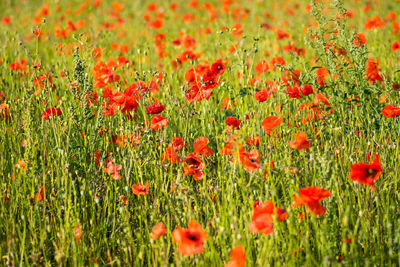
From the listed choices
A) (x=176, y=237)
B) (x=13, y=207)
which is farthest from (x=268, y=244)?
(x=13, y=207)

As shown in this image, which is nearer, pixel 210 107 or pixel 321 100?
pixel 321 100

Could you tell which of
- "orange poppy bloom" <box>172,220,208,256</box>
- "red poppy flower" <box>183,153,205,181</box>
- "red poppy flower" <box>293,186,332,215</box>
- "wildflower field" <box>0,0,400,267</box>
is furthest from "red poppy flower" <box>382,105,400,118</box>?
"orange poppy bloom" <box>172,220,208,256</box>

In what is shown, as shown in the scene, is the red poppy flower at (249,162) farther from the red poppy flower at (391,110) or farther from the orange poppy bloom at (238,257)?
the red poppy flower at (391,110)

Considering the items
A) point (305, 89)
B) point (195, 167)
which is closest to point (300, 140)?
point (195, 167)

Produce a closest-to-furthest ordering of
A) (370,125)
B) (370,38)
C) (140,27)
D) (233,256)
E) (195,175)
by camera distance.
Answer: (233,256) < (195,175) < (370,125) < (370,38) < (140,27)

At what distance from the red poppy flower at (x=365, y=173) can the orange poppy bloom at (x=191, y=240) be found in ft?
1.95

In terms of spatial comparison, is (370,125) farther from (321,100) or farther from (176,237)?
(176,237)

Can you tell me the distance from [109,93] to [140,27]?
435 cm

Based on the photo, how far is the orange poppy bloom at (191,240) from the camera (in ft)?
4.26


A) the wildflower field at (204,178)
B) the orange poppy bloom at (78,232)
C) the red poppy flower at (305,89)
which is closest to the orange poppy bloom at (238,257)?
the wildflower field at (204,178)

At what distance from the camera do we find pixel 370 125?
7.64 feet

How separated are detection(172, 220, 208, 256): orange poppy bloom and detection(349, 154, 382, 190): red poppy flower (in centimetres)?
59

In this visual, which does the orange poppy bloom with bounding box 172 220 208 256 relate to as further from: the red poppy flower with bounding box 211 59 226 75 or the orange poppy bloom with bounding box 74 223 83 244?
the red poppy flower with bounding box 211 59 226 75

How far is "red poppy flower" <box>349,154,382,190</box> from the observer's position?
1.45 meters
